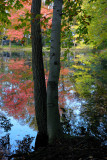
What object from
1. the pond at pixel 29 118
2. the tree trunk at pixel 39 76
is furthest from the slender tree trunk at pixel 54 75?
the pond at pixel 29 118

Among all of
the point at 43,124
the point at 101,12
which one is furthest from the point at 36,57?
the point at 101,12

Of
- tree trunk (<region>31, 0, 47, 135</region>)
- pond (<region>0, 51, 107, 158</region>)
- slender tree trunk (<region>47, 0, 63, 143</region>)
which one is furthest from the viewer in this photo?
pond (<region>0, 51, 107, 158</region>)

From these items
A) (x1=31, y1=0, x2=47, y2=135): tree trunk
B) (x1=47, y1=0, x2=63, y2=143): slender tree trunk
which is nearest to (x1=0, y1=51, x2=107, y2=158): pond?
(x1=31, y1=0, x2=47, y2=135): tree trunk

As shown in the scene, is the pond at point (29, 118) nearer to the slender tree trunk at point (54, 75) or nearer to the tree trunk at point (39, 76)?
the tree trunk at point (39, 76)

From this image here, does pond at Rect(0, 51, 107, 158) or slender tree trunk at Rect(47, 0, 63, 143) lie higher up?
slender tree trunk at Rect(47, 0, 63, 143)

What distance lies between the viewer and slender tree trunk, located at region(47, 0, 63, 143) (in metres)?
3.38

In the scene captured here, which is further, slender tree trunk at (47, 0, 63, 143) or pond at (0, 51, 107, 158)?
pond at (0, 51, 107, 158)

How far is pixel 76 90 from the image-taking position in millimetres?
8492

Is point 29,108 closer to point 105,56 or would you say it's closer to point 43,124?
point 43,124

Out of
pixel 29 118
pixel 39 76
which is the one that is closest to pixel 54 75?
pixel 39 76

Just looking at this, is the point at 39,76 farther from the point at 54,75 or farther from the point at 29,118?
the point at 29,118

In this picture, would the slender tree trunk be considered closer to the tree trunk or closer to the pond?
the tree trunk

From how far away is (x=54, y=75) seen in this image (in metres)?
3.42

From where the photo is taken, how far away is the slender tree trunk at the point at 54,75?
3385 millimetres
